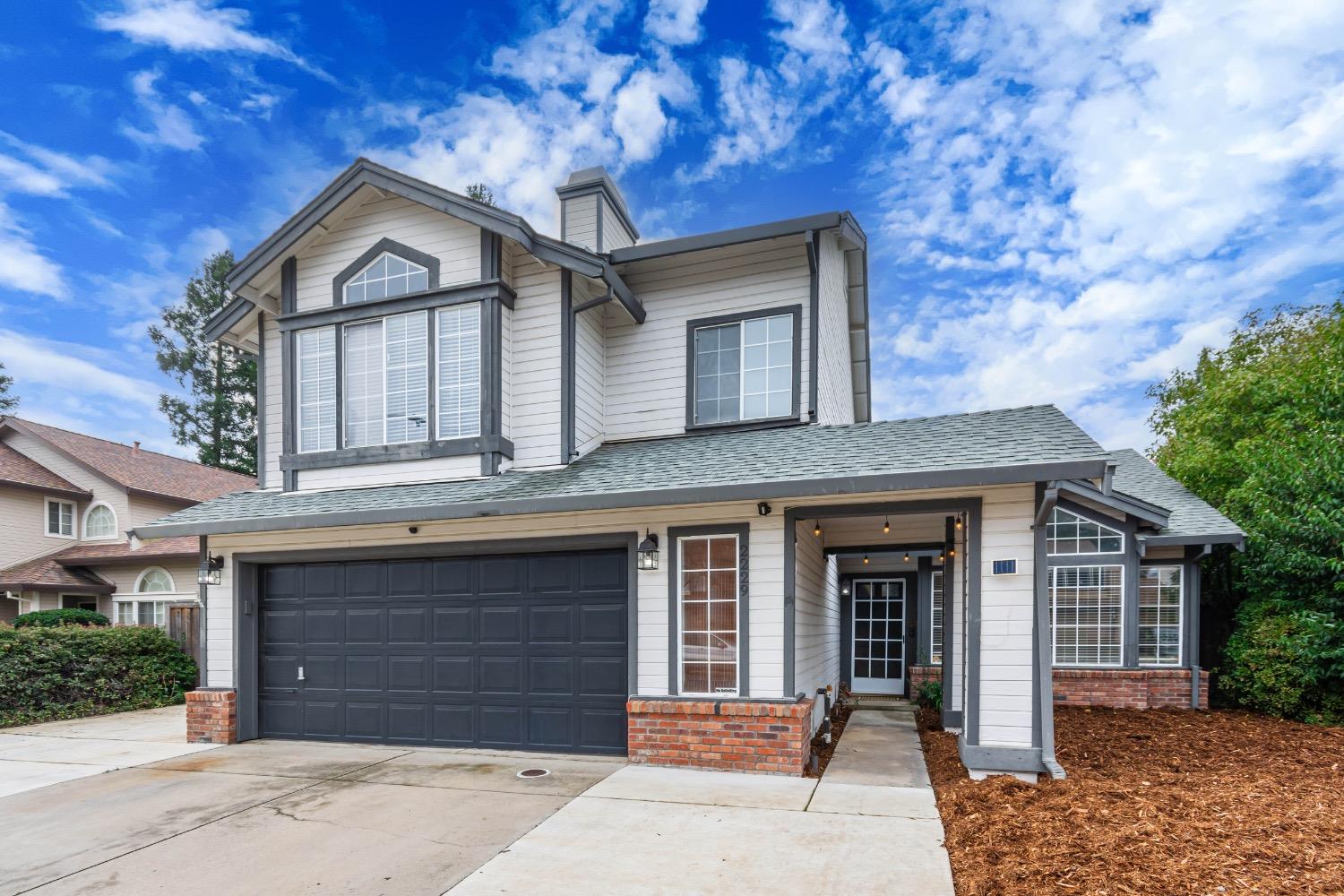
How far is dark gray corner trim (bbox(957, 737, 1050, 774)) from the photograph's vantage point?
18.6 feet

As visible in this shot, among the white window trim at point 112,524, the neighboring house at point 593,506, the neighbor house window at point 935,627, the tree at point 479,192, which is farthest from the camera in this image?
the tree at point 479,192

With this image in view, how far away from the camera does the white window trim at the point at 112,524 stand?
16766 mm

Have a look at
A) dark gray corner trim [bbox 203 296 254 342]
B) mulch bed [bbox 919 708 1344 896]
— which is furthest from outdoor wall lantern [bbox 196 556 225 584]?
mulch bed [bbox 919 708 1344 896]

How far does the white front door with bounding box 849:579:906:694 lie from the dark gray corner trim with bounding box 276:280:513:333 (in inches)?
332

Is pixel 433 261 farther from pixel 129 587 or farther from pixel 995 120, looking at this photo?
pixel 129 587

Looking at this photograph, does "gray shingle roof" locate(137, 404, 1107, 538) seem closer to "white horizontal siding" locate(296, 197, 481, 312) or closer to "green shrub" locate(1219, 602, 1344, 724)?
"white horizontal siding" locate(296, 197, 481, 312)

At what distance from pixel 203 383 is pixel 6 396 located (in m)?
8.73

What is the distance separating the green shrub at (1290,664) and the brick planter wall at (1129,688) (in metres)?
0.60

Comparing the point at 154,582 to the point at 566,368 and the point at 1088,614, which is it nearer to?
the point at 566,368

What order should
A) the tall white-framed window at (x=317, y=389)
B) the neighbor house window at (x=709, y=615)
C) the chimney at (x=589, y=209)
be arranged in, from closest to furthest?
the neighbor house window at (x=709, y=615) → the tall white-framed window at (x=317, y=389) → the chimney at (x=589, y=209)

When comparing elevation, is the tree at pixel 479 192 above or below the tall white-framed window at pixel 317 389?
above

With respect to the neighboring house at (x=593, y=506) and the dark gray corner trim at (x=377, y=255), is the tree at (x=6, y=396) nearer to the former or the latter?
the neighboring house at (x=593, y=506)

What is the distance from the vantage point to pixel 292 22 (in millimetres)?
11734

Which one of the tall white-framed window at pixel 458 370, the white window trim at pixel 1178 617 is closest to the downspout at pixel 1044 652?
the tall white-framed window at pixel 458 370
